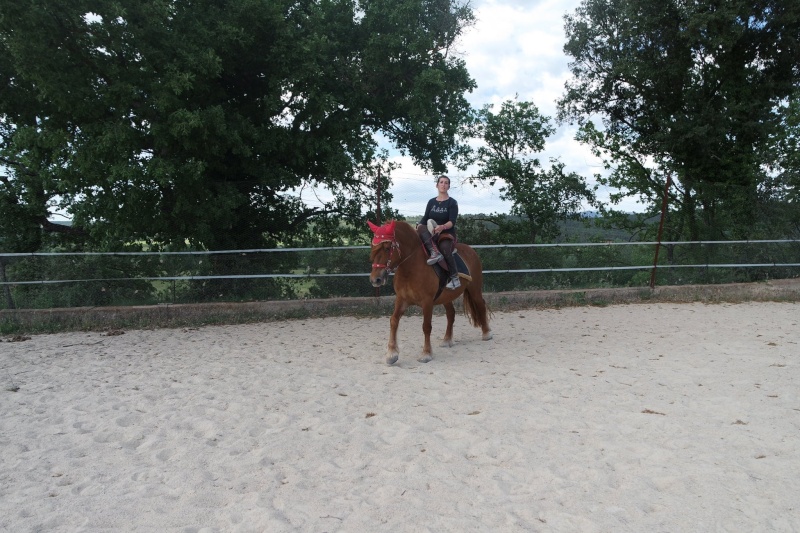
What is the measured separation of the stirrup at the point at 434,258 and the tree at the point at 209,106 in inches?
171

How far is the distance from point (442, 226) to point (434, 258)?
415 mm

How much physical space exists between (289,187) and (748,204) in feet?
33.1

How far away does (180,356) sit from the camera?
6.79 metres

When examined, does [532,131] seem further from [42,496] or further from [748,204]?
[42,496]

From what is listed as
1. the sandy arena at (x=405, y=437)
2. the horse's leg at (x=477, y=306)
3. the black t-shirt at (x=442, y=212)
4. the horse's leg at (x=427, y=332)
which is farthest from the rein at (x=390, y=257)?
the horse's leg at (x=477, y=306)

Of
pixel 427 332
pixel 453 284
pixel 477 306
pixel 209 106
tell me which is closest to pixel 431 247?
pixel 453 284

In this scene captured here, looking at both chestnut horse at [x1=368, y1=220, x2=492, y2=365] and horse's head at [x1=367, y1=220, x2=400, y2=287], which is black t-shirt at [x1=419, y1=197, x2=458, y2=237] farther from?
horse's head at [x1=367, y1=220, x2=400, y2=287]

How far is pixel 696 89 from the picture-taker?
13688 millimetres

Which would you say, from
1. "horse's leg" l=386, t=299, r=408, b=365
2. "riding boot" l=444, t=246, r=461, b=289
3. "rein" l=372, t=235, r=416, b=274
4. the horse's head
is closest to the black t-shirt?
"riding boot" l=444, t=246, r=461, b=289

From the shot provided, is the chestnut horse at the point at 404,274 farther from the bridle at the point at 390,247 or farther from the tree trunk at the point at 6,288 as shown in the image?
the tree trunk at the point at 6,288

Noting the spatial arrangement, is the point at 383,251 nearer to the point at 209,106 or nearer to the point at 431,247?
the point at 431,247

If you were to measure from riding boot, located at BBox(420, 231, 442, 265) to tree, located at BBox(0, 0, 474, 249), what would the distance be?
4129 millimetres

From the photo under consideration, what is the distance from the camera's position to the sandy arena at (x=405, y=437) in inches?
117

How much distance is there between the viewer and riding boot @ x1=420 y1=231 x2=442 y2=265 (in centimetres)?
642
